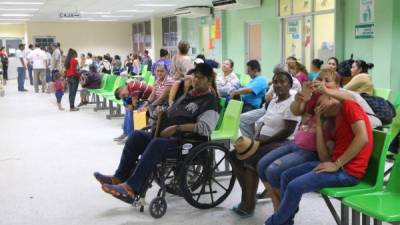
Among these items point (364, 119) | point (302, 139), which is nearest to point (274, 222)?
point (302, 139)

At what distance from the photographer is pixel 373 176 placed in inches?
107

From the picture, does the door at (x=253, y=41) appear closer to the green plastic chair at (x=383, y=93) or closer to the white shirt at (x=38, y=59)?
the white shirt at (x=38, y=59)

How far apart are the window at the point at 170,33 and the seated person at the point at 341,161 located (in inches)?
670

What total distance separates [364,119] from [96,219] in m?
2.10

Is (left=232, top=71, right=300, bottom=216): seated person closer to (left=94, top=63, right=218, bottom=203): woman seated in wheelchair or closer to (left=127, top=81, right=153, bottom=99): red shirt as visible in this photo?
(left=94, top=63, right=218, bottom=203): woman seated in wheelchair

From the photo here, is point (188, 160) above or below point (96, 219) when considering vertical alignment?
above

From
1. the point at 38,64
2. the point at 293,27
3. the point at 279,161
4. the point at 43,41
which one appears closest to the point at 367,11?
the point at 293,27

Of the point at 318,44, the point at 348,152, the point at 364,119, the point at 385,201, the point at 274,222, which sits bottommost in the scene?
the point at 274,222

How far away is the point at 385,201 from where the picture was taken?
8.14ft

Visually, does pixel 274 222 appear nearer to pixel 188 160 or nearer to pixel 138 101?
pixel 188 160

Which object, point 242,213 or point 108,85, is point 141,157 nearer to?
point 242,213

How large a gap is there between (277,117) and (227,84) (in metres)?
2.74

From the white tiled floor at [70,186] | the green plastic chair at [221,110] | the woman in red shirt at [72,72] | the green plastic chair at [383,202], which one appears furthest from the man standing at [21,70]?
the green plastic chair at [383,202]

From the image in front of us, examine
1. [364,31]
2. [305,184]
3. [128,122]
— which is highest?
[364,31]
